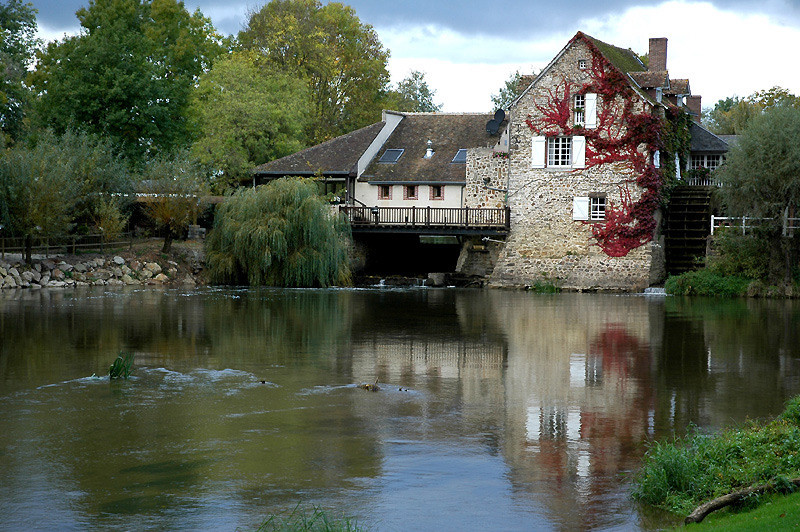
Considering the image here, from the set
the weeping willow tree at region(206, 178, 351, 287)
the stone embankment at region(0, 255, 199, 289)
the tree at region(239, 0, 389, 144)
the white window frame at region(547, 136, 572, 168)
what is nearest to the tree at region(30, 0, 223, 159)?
the tree at region(239, 0, 389, 144)

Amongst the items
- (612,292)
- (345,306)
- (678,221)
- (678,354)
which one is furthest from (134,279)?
(678,354)

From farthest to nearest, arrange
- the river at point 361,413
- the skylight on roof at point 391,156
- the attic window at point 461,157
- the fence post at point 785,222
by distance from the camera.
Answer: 1. the skylight on roof at point 391,156
2. the attic window at point 461,157
3. the fence post at point 785,222
4. the river at point 361,413

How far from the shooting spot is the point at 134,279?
1462 inches

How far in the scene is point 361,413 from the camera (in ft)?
39.7

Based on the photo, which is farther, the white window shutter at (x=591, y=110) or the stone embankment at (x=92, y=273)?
the white window shutter at (x=591, y=110)

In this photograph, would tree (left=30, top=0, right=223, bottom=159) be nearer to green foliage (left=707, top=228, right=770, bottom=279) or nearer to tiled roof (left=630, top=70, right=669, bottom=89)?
tiled roof (left=630, top=70, right=669, bottom=89)

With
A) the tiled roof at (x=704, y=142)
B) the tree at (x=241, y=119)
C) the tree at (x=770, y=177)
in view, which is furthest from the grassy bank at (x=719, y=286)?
the tree at (x=241, y=119)

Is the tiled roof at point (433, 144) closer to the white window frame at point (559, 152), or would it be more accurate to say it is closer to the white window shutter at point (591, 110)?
the white window frame at point (559, 152)

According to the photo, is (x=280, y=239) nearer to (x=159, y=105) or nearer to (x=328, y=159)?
(x=328, y=159)

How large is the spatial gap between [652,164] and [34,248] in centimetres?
2462

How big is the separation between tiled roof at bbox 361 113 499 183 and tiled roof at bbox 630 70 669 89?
8.45 metres

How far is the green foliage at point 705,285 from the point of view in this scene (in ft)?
108

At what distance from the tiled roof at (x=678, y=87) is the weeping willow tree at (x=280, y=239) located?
50.2 ft

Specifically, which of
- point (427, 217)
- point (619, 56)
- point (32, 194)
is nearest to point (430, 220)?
point (427, 217)
